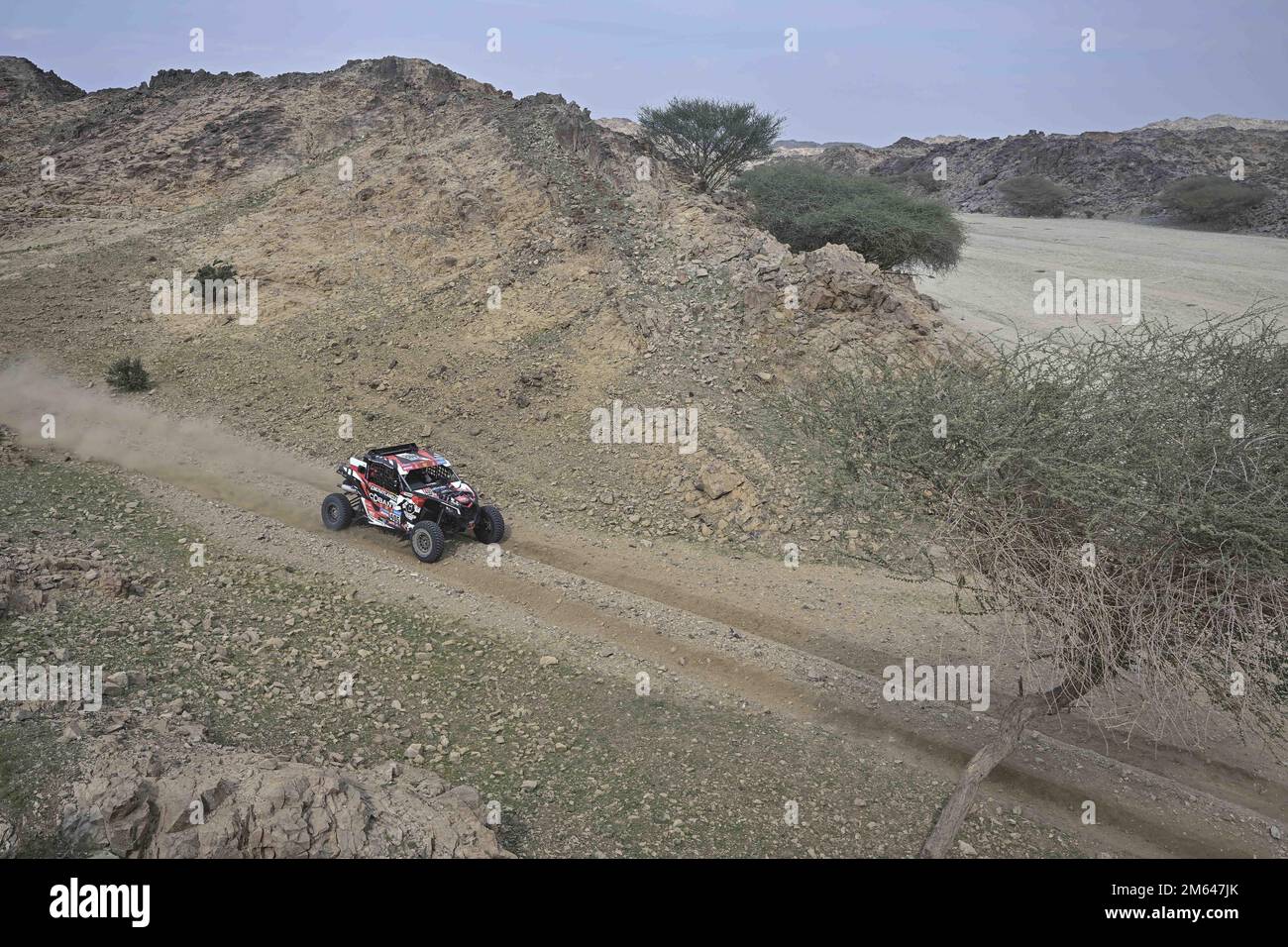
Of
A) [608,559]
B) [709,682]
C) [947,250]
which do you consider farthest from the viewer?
[947,250]

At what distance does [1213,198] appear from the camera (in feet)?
179

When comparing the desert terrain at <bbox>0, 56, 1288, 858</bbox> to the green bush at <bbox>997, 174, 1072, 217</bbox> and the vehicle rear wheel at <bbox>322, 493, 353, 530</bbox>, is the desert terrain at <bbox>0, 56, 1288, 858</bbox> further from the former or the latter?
the green bush at <bbox>997, 174, 1072, 217</bbox>

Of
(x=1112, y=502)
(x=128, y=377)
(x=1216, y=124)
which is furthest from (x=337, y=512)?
(x=1216, y=124)

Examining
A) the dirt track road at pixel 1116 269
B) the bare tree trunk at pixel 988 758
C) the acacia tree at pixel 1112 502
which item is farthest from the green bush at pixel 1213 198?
the bare tree trunk at pixel 988 758

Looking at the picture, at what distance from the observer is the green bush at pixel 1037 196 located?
215 feet

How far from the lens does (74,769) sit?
22.9ft

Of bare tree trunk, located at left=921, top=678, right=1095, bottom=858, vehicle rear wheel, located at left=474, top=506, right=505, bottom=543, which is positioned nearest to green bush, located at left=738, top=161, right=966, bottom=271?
vehicle rear wheel, located at left=474, top=506, right=505, bottom=543

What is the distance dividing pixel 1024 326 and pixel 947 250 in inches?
157

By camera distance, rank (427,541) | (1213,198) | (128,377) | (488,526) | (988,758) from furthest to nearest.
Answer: (1213,198) < (128,377) < (488,526) < (427,541) < (988,758)

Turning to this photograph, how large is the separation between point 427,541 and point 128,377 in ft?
40.3

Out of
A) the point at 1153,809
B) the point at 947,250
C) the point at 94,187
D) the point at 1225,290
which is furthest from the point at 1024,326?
the point at 94,187

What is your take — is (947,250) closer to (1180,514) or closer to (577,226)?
(577,226)

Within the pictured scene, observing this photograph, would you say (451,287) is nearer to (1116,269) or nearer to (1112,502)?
(1112,502)

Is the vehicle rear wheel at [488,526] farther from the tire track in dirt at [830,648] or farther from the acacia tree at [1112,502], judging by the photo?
the acacia tree at [1112,502]
